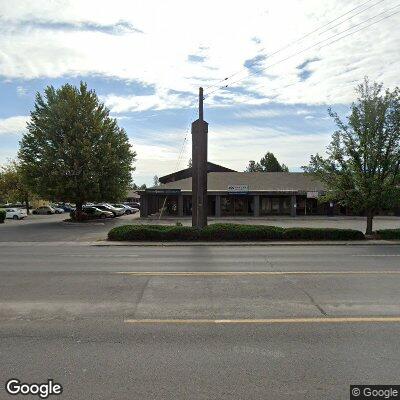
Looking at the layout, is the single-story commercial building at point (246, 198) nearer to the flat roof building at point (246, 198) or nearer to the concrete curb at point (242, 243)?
the flat roof building at point (246, 198)

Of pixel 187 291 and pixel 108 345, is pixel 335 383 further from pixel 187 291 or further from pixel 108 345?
pixel 187 291

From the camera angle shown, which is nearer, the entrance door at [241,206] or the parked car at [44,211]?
the entrance door at [241,206]

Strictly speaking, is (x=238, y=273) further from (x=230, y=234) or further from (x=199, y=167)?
(x=199, y=167)

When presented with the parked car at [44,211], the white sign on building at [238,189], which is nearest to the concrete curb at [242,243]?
the white sign on building at [238,189]

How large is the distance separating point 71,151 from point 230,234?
887 inches

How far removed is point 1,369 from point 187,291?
4474 millimetres

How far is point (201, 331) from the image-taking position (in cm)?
602

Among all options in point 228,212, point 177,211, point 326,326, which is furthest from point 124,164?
point 326,326

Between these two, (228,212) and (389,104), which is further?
(228,212)

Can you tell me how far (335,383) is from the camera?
4344 millimetres

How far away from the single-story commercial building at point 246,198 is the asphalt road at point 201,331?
33.7 m

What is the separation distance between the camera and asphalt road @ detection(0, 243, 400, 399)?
Answer: 173 inches

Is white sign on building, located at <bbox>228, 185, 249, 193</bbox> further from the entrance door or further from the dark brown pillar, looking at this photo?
the dark brown pillar

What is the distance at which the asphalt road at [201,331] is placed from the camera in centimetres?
439
